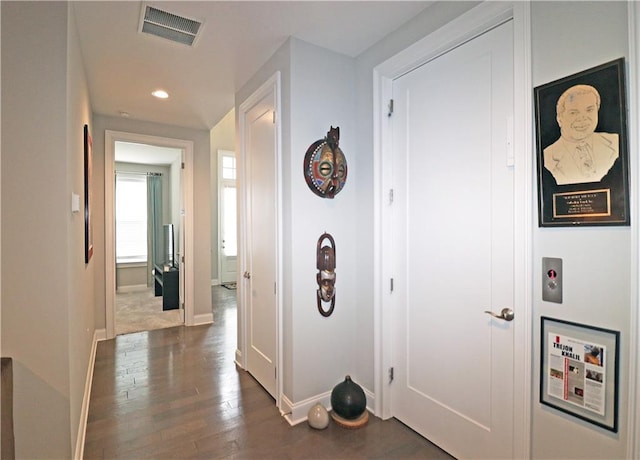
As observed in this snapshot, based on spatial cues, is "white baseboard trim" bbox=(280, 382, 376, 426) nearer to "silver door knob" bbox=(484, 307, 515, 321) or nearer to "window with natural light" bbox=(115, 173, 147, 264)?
"silver door knob" bbox=(484, 307, 515, 321)

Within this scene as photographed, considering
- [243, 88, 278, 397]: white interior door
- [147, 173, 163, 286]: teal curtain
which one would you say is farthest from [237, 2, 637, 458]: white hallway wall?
[147, 173, 163, 286]: teal curtain

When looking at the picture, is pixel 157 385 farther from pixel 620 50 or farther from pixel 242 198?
pixel 620 50

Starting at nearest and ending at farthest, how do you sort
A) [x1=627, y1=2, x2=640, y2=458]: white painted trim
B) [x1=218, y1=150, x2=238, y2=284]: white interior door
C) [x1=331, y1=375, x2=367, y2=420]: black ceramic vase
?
[x1=627, y1=2, x2=640, y2=458]: white painted trim
[x1=331, y1=375, x2=367, y2=420]: black ceramic vase
[x1=218, y1=150, x2=238, y2=284]: white interior door

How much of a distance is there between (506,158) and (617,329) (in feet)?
2.81

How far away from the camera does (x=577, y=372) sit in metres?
1.40

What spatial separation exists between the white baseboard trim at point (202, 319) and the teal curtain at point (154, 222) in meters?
2.82

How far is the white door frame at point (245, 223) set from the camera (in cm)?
239

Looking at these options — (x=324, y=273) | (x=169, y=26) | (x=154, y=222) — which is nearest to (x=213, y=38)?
(x=169, y=26)

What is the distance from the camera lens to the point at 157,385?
281 centimetres

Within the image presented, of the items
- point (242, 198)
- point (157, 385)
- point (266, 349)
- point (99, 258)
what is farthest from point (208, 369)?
point (99, 258)

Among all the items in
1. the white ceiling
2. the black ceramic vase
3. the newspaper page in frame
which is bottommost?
the black ceramic vase

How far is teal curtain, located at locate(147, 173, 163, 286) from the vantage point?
684cm

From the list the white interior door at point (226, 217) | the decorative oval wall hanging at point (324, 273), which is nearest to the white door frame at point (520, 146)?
the decorative oval wall hanging at point (324, 273)

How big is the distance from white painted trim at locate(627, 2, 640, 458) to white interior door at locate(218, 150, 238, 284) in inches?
278
